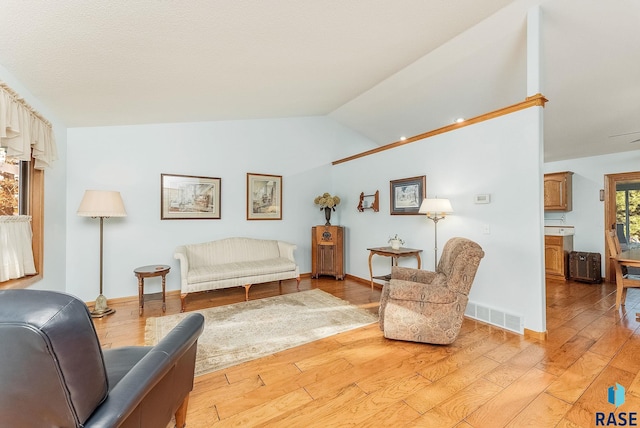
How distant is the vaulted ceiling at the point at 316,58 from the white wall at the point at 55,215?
0.70ft

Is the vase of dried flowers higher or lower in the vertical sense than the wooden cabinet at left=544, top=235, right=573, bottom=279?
higher

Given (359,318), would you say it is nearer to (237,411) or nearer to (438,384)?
(438,384)

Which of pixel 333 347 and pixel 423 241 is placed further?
pixel 423 241

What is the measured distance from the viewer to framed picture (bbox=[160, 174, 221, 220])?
427cm

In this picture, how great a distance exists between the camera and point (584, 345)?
8.41ft

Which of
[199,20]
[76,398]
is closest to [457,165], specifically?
[199,20]

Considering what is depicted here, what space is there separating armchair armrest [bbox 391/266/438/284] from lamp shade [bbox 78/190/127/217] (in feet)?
11.2

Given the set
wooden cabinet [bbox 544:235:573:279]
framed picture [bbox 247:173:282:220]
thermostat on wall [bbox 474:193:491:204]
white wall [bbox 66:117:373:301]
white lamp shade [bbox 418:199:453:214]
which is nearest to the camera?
thermostat on wall [bbox 474:193:491:204]

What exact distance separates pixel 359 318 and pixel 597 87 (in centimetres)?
403

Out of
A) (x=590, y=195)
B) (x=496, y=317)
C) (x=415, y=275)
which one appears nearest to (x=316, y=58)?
(x=415, y=275)

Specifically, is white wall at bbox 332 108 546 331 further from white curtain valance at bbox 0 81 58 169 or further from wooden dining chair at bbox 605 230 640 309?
white curtain valance at bbox 0 81 58 169

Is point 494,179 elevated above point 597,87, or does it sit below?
below

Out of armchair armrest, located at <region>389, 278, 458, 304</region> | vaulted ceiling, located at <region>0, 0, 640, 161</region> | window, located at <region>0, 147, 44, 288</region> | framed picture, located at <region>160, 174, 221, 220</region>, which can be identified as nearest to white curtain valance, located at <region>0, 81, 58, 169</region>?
window, located at <region>0, 147, 44, 288</region>

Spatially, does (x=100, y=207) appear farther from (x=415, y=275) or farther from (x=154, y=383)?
(x=415, y=275)
